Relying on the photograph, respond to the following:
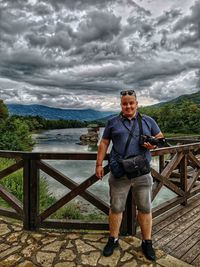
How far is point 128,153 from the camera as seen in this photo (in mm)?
3021

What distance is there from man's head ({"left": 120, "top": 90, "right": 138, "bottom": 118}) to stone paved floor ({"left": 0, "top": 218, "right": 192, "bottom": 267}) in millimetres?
1808

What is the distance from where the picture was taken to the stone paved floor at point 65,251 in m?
3.06

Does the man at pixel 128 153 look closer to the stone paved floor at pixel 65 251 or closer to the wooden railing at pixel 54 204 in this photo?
the stone paved floor at pixel 65 251

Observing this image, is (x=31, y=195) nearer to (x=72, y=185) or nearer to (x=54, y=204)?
(x=54, y=204)

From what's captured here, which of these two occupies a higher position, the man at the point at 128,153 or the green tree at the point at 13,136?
the man at the point at 128,153

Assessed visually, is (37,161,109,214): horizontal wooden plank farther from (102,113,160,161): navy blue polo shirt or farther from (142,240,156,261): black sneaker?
(102,113,160,161): navy blue polo shirt

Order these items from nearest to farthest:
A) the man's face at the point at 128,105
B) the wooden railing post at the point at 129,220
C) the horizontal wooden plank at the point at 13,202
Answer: the man's face at the point at 128,105 → the wooden railing post at the point at 129,220 → the horizontal wooden plank at the point at 13,202

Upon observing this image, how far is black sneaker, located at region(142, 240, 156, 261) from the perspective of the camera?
3143 millimetres

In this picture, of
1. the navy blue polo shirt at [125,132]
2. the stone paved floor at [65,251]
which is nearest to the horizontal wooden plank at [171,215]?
the stone paved floor at [65,251]

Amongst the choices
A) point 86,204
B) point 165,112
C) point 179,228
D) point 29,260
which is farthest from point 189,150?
point 165,112

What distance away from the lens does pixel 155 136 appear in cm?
313

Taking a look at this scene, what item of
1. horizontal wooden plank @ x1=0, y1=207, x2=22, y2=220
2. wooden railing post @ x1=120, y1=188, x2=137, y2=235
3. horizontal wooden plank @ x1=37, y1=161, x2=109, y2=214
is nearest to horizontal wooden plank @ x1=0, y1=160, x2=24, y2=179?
horizontal wooden plank @ x1=37, y1=161, x2=109, y2=214

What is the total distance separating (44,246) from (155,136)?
2.14 m

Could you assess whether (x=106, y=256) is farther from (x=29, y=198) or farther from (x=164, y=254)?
(x=29, y=198)
